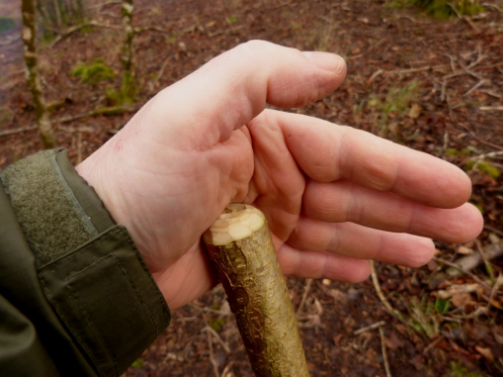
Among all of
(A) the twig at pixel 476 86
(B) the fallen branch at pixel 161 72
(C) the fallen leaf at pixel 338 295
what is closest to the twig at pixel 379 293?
(C) the fallen leaf at pixel 338 295

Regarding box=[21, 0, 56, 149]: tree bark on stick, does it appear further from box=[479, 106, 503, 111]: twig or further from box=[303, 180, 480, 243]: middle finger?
box=[479, 106, 503, 111]: twig

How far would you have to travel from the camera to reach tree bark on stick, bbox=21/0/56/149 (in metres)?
3.72

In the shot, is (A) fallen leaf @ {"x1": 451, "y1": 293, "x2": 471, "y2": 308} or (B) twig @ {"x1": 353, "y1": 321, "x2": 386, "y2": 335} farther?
(B) twig @ {"x1": 353, "y1": 321, "x2": 386, "y2": 335}

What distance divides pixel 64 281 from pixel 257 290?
77 centimetres

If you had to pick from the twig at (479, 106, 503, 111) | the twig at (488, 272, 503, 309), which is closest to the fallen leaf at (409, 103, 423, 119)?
the twig at (479, 106, 503, 111)

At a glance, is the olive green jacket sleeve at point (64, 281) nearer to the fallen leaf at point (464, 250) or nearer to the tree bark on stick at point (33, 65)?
the fallen leaf at point (464, 250)

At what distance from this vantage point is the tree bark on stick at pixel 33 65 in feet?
12.2

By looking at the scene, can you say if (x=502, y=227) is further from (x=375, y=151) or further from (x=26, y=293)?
(x=26, y=293)

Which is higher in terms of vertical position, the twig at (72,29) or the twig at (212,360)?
the twig at (72,29)

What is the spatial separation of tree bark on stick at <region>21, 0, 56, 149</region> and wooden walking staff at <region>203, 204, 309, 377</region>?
353 centimetres

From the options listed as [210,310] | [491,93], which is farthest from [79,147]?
[491,93]

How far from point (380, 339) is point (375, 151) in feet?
5.17

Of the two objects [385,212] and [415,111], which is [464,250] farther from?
[415,111]

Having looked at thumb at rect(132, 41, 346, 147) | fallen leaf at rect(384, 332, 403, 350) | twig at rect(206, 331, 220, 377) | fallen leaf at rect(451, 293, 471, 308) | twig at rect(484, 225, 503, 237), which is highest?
thumb at rect(132, 41, 346, 147)
